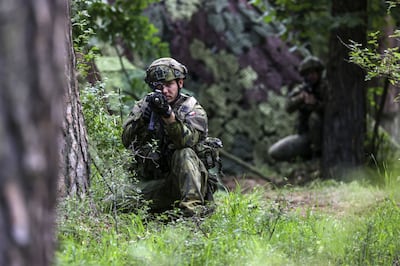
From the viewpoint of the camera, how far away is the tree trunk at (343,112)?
9.80 metres

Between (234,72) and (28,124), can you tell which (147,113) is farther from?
(234,72)

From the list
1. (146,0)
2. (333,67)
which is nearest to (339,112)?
(333,67)

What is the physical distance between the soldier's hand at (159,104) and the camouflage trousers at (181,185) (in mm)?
413

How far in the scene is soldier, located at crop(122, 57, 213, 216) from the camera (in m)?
5.43

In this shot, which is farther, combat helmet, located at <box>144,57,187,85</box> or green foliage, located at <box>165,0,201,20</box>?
green foliage, located at <box>165,0,201,20</box>

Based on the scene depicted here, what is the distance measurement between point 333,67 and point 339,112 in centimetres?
62

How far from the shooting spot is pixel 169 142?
5.71 m

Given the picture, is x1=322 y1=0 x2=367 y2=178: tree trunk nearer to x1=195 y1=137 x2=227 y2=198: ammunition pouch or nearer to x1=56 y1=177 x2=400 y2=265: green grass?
x1=195 y1=137 x2=227 y2=198: ammunition pouch

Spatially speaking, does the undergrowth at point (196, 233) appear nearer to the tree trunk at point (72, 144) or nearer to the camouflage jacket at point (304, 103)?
the tree trunk at point (72, 144)

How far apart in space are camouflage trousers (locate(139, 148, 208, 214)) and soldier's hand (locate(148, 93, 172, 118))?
0.41 metres

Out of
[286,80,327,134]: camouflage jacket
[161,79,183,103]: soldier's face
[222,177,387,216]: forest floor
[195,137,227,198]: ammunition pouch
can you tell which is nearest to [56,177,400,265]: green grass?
[195,137,227,198]: ammunition pouch

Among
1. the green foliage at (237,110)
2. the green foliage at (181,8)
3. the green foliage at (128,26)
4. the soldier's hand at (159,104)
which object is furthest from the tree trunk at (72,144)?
the green foliage at (237,110)

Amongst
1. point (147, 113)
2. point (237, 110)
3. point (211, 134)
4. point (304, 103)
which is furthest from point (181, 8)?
point (147, 113)

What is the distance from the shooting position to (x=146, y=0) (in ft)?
32.3
